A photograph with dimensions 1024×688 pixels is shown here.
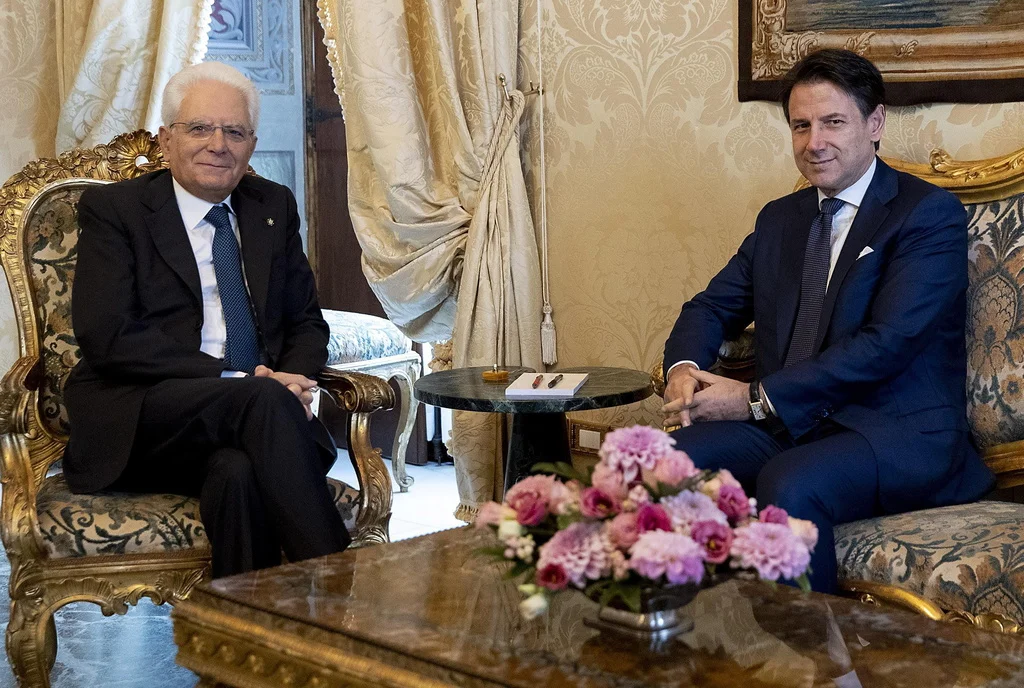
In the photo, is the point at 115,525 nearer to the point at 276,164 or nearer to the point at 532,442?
the point at 532,442

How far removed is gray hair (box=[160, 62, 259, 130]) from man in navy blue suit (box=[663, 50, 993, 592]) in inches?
49.4

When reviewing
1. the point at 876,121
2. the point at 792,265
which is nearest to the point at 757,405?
the point at 792,265

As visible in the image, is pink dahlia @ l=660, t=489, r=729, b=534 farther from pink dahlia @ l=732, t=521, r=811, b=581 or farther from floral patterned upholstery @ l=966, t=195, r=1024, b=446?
floral patterned upholstery @ l=966, t=195, r=1024, b=446

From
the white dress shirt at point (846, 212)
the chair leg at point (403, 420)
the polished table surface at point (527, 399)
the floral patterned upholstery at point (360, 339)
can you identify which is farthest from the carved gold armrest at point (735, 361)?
the chair leg at point (403, 420)

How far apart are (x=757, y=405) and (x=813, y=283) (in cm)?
33

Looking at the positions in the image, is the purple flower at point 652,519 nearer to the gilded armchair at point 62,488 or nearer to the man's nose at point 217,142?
the gilded armchair at point 62,488

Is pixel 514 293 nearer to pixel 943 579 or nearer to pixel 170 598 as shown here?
pixel 170 598

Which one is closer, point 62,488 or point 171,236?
point 62,488

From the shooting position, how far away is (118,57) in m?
4.78

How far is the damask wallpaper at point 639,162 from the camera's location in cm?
345

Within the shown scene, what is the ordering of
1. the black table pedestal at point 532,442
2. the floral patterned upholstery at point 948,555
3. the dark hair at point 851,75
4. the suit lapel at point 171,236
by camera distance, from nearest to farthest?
the floral patterned upholstery at point 948,555 < the dark hair at point 851,75 < the suit lapel at point 171,236 < the black table pedestal at point 532,442

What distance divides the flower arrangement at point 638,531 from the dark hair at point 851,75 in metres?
1.31

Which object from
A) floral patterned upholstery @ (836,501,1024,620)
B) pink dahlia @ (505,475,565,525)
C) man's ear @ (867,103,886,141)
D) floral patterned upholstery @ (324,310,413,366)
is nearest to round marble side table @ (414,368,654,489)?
floral patterned upholstery @ (836,501,1024,620)

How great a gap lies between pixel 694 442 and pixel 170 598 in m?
1.18
